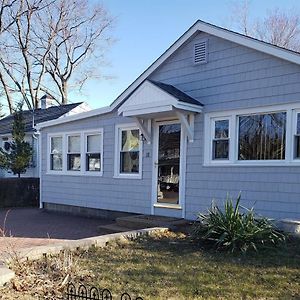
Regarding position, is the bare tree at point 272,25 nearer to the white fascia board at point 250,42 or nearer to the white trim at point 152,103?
the white fascia board at point 250,42

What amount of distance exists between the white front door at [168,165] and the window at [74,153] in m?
3.50

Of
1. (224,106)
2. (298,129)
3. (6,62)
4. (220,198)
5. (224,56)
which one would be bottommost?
(220,198)

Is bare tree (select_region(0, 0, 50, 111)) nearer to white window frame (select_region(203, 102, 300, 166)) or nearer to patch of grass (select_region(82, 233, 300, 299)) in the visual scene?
white window frame (select_region(203, 102, 300, 166))

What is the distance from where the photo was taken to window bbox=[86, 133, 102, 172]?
11.5 meters

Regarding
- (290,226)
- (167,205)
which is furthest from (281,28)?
(290,226)

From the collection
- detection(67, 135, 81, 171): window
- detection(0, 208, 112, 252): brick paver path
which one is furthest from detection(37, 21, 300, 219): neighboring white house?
detection(0, 208, 112, 252): brick paver path

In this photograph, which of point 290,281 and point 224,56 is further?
point 224,56

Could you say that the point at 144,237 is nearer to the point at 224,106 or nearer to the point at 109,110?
the point at 224,106

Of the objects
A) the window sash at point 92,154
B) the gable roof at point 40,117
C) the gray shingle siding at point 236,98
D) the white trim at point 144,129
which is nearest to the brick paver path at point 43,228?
the window sash at point 92,154

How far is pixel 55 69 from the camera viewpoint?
31.2 m

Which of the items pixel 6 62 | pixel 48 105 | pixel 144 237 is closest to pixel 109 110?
pixel 144 237

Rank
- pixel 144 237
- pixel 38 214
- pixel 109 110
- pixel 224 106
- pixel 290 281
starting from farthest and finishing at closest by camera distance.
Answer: pixel 38 214 < pixel 109 110 < pixel 224 106 < pixel 144 237 < pixel 290 281

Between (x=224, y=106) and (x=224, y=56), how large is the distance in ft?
3.87

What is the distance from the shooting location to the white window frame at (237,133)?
7.31 metres
